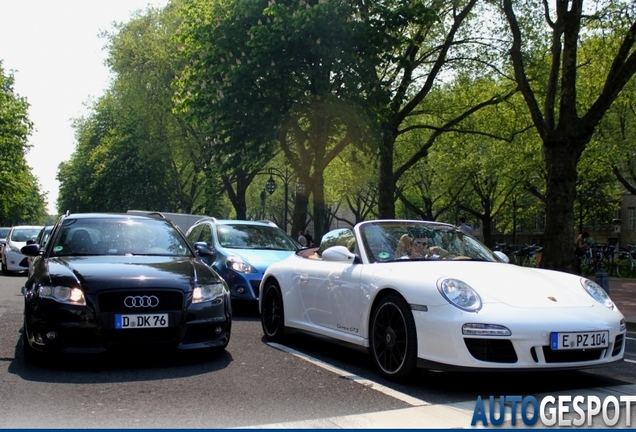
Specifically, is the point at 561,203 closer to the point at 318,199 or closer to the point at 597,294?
the point at 597,294

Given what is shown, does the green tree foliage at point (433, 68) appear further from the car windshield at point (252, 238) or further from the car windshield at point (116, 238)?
the car windshield at point (116, 238)

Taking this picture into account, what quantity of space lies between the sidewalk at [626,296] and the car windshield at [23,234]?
1859cm

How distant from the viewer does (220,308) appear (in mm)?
7105

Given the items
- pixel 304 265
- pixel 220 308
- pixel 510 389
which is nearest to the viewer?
pixel 510 389

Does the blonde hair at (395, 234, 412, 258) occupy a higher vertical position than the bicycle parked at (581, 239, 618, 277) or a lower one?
higher

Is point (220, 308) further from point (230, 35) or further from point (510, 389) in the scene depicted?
point (230, 35)

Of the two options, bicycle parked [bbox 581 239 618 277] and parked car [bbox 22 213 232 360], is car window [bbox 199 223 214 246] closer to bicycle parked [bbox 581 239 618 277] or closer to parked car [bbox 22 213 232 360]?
parked car [bbox 22 213 232 360]

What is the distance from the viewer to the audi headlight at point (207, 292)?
22.7 feet

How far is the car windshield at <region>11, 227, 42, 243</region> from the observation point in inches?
969

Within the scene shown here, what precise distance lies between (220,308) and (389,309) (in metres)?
1.82

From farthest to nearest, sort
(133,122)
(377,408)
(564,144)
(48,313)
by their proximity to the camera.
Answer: (133,122) → (564,144) → (48,313) → (377,408)

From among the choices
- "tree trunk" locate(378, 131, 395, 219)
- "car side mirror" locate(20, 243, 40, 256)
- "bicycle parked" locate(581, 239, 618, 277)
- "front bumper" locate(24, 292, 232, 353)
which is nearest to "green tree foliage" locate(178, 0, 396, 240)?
"tree trunk" locate(378, 131, 395, 219)

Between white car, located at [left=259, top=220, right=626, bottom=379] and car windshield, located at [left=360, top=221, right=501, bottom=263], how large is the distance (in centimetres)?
1

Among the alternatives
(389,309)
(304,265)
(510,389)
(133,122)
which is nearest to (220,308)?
(304,265)
